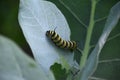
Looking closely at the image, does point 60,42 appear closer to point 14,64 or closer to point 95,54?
point 95,54

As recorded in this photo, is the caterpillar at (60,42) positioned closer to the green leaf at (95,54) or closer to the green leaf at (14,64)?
the green leaf at (95,54)

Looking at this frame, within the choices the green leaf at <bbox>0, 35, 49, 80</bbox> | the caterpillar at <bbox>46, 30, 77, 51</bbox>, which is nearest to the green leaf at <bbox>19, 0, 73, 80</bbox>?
the caterpillar at <bbox>46, 30, 77, 51</bbox>

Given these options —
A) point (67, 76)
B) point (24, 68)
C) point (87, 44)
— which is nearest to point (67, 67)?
point (67, 76)

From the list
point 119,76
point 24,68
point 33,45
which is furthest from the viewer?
point 119,76

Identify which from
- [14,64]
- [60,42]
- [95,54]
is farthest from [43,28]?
[14,64]

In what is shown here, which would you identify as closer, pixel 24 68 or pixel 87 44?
pixel 24 68

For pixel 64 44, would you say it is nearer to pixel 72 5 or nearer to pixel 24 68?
pixel 72 5

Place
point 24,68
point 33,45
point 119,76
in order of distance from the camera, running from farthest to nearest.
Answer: point 119,76 → point 33,45 → point 24,68

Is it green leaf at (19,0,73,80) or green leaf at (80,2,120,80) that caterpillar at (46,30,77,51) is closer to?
green leaf at (19,0,73,80)
